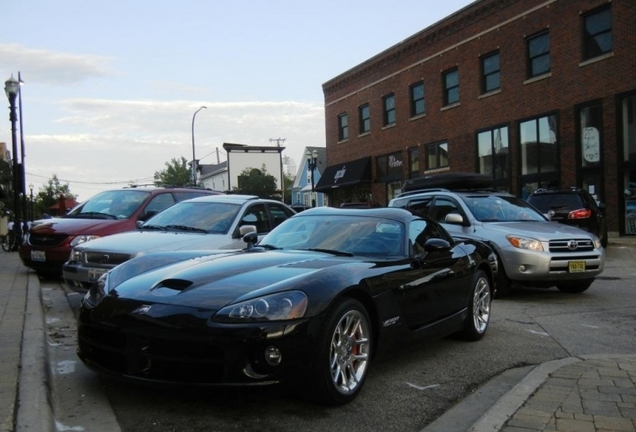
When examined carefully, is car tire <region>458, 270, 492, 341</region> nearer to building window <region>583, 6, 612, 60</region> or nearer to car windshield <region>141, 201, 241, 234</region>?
car windshield <region>141, 201, 241, 234</region>

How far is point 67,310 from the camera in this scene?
738 cm

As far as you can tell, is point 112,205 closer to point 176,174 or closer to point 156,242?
point 156,242

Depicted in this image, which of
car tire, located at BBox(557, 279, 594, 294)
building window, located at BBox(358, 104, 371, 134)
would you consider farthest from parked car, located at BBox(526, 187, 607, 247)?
building window, located at BBox(358, 104, 371, 134)

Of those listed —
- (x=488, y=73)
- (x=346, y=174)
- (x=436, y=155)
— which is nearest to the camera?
(x=488, y=73)

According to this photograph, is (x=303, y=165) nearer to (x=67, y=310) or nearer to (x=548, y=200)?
(x=548, y=200)

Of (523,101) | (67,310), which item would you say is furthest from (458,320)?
(523,101)

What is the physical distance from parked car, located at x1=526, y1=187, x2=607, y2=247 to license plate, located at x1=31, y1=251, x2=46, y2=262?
1063cm

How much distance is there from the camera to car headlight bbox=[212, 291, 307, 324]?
11.7 ft

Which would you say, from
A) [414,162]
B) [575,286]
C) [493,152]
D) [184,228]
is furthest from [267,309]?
[414,162]

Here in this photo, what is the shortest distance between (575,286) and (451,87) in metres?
18.0

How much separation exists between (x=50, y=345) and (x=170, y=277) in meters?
2.10

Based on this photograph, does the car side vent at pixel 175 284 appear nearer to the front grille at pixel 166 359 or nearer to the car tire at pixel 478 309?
the front grille at pixel 166 359

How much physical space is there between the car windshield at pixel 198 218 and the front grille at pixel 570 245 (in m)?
4.38

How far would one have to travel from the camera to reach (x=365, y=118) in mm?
32500
